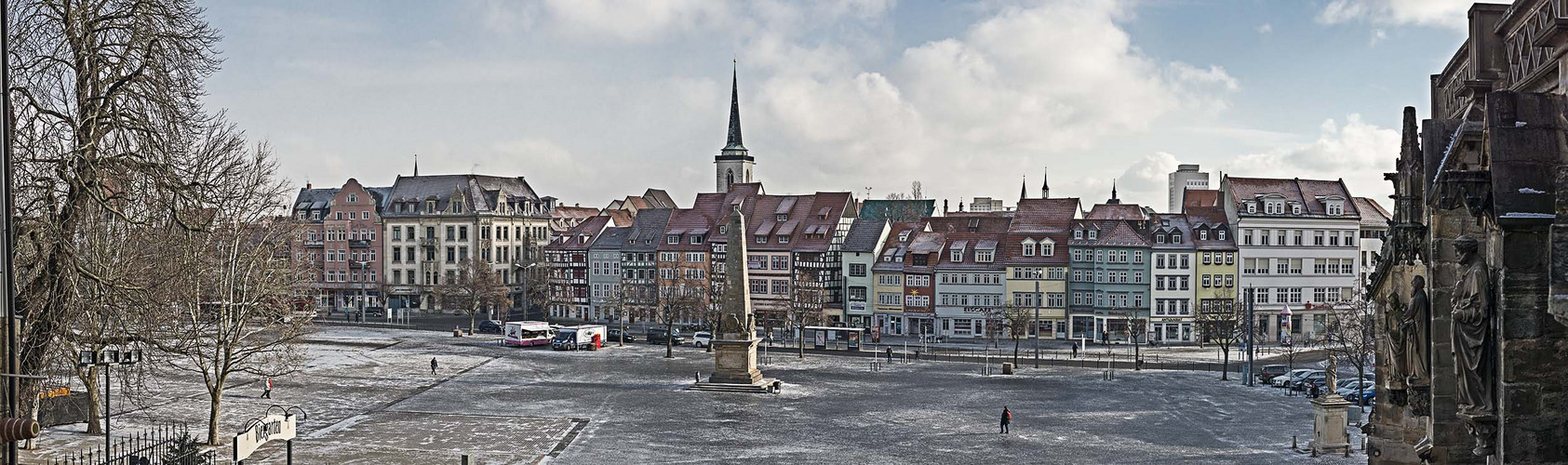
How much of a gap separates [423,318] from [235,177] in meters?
68.4

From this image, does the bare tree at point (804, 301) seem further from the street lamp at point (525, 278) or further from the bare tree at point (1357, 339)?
the street lamp at point (525, 278)

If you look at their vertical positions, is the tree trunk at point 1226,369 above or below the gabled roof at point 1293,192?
below

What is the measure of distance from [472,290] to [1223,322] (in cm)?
4738

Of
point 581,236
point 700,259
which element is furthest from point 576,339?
point 581,236

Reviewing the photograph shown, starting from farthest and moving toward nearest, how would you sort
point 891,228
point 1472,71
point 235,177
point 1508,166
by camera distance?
point 891,228 < point 235,177 < point 1472,71 < point 1508,166

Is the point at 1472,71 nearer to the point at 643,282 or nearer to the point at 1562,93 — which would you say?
the point at 1562,93

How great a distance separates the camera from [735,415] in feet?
131

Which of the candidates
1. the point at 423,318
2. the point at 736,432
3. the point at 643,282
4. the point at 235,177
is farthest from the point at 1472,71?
the point at 423,318

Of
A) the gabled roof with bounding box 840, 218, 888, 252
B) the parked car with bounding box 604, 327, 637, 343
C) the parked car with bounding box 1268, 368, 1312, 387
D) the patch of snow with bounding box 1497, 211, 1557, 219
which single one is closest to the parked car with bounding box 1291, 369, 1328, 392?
the parked car with bounding box 1268, 368, 1312, 387

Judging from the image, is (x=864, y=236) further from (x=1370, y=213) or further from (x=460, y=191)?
(x=460, y=191)

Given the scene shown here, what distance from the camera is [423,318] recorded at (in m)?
94.9

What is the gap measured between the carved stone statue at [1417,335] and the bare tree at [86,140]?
18.5 m

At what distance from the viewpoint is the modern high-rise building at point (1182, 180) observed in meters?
110

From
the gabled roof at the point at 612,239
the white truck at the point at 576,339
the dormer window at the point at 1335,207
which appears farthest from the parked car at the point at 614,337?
the dormer window at the point at 1335,207
